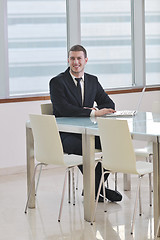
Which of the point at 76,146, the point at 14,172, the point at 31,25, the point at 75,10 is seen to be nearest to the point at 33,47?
the point at 31,25

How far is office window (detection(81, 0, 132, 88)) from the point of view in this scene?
7.19m

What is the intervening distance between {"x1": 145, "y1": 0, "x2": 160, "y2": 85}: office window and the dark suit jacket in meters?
2.43

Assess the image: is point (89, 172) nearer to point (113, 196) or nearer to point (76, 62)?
point (113, 196)

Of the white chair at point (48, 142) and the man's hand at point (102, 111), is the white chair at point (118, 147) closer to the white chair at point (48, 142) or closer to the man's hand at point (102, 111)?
the white chair at point (48, 142)

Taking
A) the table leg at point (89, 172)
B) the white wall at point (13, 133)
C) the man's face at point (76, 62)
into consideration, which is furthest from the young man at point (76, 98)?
the white wall at point (13, 133)

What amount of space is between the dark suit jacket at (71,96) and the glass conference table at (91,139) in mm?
100

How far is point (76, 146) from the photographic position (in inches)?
197

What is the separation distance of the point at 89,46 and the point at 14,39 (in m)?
1.08

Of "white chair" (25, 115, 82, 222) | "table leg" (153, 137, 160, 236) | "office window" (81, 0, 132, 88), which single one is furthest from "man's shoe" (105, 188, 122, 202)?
"office window" (81, 0, 132, 88)

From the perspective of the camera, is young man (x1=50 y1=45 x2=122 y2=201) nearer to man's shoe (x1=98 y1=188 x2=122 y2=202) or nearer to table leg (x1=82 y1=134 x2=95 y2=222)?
man's shoe (x1=98 y1=188 x2=122 y2=202)

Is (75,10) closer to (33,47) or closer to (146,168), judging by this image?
(33,47)

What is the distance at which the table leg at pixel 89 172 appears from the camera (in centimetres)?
444

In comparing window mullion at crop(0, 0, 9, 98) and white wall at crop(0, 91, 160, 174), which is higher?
window mullion at crop(0, 0, 9, 98)

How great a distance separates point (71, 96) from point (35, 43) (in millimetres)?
1756
